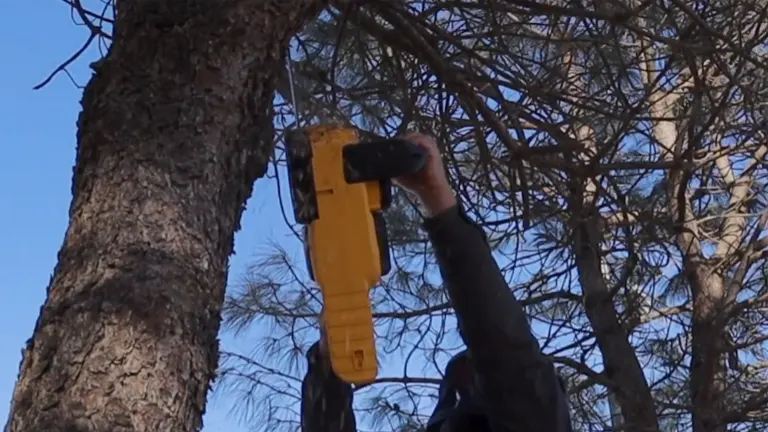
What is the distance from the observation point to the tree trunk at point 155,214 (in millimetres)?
1146

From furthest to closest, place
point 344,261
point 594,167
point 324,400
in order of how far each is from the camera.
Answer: point 594,167 → point 324,400 → point 344,261

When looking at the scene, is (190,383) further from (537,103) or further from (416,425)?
(416,425)

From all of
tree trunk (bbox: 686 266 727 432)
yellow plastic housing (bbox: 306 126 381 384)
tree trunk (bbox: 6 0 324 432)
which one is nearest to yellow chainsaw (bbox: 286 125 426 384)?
yellow plastic housing (bbox: 306 126 381 384)

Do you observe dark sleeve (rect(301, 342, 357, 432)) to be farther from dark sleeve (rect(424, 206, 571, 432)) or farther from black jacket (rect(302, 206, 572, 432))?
dark sleeve (rect(424, 206, 571, 432))

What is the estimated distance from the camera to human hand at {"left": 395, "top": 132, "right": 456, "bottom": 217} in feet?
4.15

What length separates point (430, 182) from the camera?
1.29 m

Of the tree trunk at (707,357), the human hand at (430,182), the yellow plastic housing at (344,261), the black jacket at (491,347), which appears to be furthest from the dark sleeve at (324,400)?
the tree trunk at (707,357)

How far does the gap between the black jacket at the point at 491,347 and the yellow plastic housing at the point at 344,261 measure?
4.8 inches

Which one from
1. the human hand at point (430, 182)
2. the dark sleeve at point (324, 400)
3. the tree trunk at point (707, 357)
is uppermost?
the tree trunk at point (707, 357)

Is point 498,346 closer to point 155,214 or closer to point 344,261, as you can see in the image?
point 344,261

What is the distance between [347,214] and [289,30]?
43 centimetres

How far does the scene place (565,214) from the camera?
2.85 m

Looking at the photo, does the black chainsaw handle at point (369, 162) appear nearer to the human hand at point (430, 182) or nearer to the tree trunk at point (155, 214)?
the human hand at point (430, 182)

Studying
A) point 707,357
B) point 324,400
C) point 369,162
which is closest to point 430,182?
point 369,162
